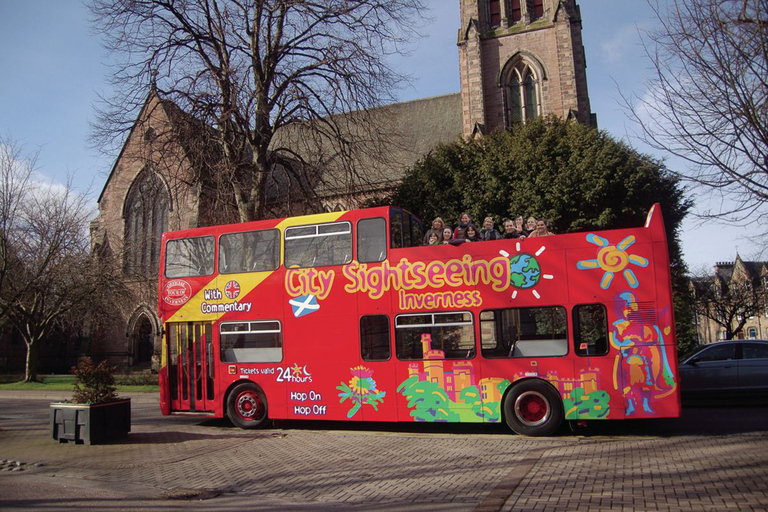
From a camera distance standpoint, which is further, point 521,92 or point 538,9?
point 538,9

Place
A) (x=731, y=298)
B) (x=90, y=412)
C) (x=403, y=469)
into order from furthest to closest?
1. (x=731, y=298)
2. (x=90, y=412)
3. (x=403, y=469)

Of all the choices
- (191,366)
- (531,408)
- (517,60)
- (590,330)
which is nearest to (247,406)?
(191,366)

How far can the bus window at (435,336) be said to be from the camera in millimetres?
10516

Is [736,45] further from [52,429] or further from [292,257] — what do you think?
[52,429]

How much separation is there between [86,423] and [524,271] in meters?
8.18

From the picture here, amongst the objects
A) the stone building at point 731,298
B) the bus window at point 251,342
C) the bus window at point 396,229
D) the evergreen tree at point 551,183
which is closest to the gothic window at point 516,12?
the evergreen tree at point 551,183

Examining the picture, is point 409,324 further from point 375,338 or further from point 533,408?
point 533,408

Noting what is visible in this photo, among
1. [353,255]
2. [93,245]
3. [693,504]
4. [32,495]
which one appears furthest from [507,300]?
[93,245]

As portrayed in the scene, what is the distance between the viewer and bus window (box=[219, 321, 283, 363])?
12.1 metres

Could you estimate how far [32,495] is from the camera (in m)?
6.87

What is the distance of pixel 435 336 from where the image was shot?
10742 millimetres

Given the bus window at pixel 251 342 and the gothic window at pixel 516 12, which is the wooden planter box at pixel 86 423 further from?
the gothic window at pixel 516 12

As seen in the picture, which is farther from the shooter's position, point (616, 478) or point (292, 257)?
point (292, 257)

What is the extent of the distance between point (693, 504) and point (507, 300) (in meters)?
4.87
